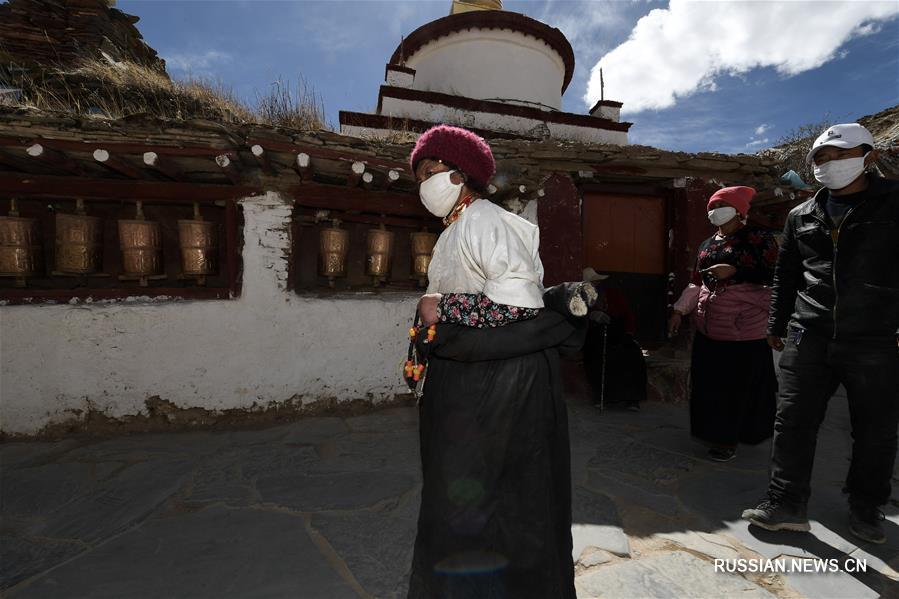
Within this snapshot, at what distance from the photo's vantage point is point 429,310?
5.40 feet

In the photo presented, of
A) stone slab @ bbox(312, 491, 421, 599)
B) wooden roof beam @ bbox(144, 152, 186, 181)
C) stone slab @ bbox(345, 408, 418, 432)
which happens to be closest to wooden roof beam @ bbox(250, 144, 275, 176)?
wooden roof beam @ bbox(144, 152, 186, 181)

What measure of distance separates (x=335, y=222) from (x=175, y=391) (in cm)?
233

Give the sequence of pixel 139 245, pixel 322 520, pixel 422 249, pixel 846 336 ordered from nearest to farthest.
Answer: pixel 846 336
pixel 322 520
pixel 139 245
pixel 422 249

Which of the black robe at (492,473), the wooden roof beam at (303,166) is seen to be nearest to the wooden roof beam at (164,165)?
the wooden roof beam at (303,166)

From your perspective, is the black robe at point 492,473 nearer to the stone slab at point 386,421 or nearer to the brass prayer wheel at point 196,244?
the stone slab at point 386,421

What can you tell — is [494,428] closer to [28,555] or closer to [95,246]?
[28,555]

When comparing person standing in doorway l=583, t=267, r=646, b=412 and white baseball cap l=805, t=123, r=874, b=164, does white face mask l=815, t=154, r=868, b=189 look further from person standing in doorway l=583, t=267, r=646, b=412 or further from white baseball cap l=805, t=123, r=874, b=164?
person standing in doorway l=583, t=267, r=646, b=412

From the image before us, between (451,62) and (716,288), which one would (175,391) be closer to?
(716,288)

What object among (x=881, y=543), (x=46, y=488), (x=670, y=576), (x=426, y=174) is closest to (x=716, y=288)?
(x=881, y=543)

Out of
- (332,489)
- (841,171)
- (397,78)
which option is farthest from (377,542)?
(397,78)

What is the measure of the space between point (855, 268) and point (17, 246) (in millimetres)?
6283

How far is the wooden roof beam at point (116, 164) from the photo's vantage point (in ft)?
12.2

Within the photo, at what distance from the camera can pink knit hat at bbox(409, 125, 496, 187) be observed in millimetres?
1753

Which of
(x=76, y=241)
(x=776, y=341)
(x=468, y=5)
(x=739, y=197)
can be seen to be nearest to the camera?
(x=776, y=341)
